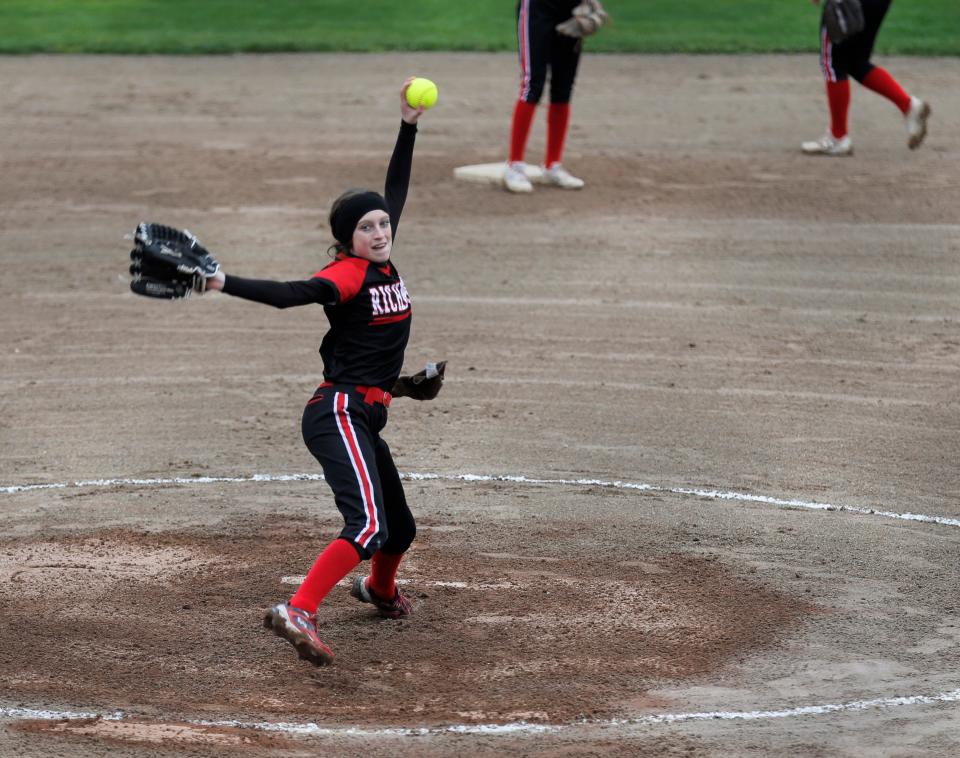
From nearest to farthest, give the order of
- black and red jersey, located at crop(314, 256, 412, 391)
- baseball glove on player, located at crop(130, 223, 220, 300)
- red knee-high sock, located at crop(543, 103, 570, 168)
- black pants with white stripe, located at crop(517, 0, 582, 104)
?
baseball glove on player, located at crop(130, 223, 220, 300) → black and red jersey, located at crop(314, 256, 412, 391) → black pants with white stripe, located at crop(517, 0, 582, 104) → red knee-high sock, located at crop(543, 103, 570, 168)

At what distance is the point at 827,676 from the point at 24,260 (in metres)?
7.79

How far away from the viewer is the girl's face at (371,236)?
5777mm

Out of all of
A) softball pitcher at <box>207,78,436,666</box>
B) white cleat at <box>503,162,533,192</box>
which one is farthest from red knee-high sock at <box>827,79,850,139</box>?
softball pitcher at <box>207,78,436,666</box>

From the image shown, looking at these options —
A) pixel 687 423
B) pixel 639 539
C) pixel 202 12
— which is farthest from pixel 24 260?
pixel 202 12

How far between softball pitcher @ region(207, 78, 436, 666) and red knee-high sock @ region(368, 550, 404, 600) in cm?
8

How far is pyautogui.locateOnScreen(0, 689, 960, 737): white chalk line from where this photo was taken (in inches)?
206

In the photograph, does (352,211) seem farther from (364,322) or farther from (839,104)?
(839,104)

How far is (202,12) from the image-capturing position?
1891 cm

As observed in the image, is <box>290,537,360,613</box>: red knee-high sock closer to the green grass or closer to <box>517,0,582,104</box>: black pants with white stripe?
<box>517,0,582,104</box>: black pants with white stripe

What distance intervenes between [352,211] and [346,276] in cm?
28

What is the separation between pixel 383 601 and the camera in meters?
6.21

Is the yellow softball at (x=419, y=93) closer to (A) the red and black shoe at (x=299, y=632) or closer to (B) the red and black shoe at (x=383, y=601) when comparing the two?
(B) the red and black shoe at (x=383, y=601)

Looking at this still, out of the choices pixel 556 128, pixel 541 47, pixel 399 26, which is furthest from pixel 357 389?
pixel 399 26

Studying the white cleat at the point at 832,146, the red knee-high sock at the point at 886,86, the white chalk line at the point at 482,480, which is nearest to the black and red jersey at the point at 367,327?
the white chalk line at the point at 482,480
